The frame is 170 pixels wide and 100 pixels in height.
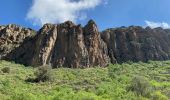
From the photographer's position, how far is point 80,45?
11188 centimetres

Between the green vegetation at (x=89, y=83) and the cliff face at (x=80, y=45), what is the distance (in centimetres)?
558

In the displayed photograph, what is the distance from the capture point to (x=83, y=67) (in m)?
106

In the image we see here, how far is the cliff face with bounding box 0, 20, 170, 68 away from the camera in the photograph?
110250mm

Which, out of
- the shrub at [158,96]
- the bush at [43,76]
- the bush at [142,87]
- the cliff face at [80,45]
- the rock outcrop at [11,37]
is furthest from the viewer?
the rock outcrop at [11,37]

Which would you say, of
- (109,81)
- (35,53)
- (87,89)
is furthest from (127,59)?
(87,89)

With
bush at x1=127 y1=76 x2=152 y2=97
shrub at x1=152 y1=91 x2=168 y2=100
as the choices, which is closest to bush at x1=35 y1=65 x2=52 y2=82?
bush at x1=127 y1=76 x2=152 y2=97

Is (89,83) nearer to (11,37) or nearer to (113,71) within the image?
(113,71)

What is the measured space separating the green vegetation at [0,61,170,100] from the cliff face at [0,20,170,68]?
220 inches

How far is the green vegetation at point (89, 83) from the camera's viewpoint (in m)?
69.5

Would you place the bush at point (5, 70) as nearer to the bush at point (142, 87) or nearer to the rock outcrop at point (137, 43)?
the bush at point (142, 87)

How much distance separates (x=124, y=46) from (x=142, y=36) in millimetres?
7010

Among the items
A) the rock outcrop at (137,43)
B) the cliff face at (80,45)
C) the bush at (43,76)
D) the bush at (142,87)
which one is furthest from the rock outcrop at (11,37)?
the bush at (142,87)

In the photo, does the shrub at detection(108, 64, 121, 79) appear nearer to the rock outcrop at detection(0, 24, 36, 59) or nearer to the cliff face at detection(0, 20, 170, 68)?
the cliff face at detection(0, 20, 170, 68)

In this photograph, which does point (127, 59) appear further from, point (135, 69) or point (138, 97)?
point (138, 97)
